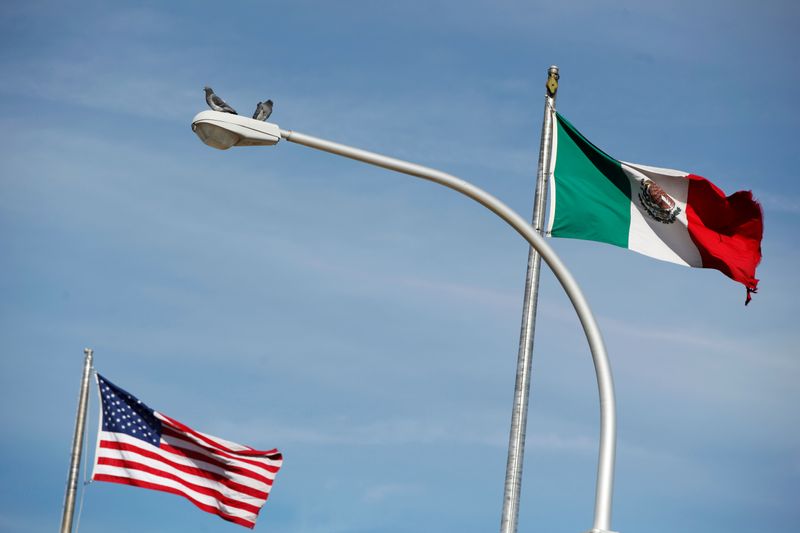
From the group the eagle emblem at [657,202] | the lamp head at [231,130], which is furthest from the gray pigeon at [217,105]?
the eagle emblem at [657,202]

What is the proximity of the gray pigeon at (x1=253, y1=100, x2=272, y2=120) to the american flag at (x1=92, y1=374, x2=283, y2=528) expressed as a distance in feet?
32.4

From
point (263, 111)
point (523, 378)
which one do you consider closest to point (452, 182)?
point (263, 111)

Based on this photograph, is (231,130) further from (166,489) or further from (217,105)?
(166,489)

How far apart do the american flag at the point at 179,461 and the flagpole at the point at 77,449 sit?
12.2 inches

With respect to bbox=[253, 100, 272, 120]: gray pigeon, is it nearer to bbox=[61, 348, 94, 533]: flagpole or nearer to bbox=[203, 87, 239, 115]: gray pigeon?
bbox=[203, 87, 239, 115]: gray pigeon

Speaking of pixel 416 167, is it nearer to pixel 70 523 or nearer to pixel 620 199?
pixel 620 199

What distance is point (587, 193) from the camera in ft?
56.8

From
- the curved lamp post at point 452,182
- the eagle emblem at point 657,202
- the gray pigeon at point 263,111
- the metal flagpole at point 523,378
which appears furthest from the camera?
the eagle emblem at point 657,202

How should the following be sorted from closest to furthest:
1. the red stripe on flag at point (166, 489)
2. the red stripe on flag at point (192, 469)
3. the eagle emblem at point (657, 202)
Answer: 1. the eagle emblem at point (657, 202)
2. the red stripe on flag at point (166, 489)
3. the red stripe on flag at point (192, 469)

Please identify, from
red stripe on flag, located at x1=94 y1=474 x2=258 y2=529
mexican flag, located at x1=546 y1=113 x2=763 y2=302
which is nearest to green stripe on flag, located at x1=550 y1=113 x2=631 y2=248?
mexican flag, located at x1=546 y1=113 x2=763 y2=302

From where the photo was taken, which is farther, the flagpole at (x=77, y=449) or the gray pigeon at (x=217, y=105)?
the flagpole at (x=77, y=449)

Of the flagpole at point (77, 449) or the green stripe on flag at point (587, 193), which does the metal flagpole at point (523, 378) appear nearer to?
the green stripe on flag at point (587, 193)

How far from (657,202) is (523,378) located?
15.6 ft

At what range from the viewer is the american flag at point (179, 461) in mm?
20422
